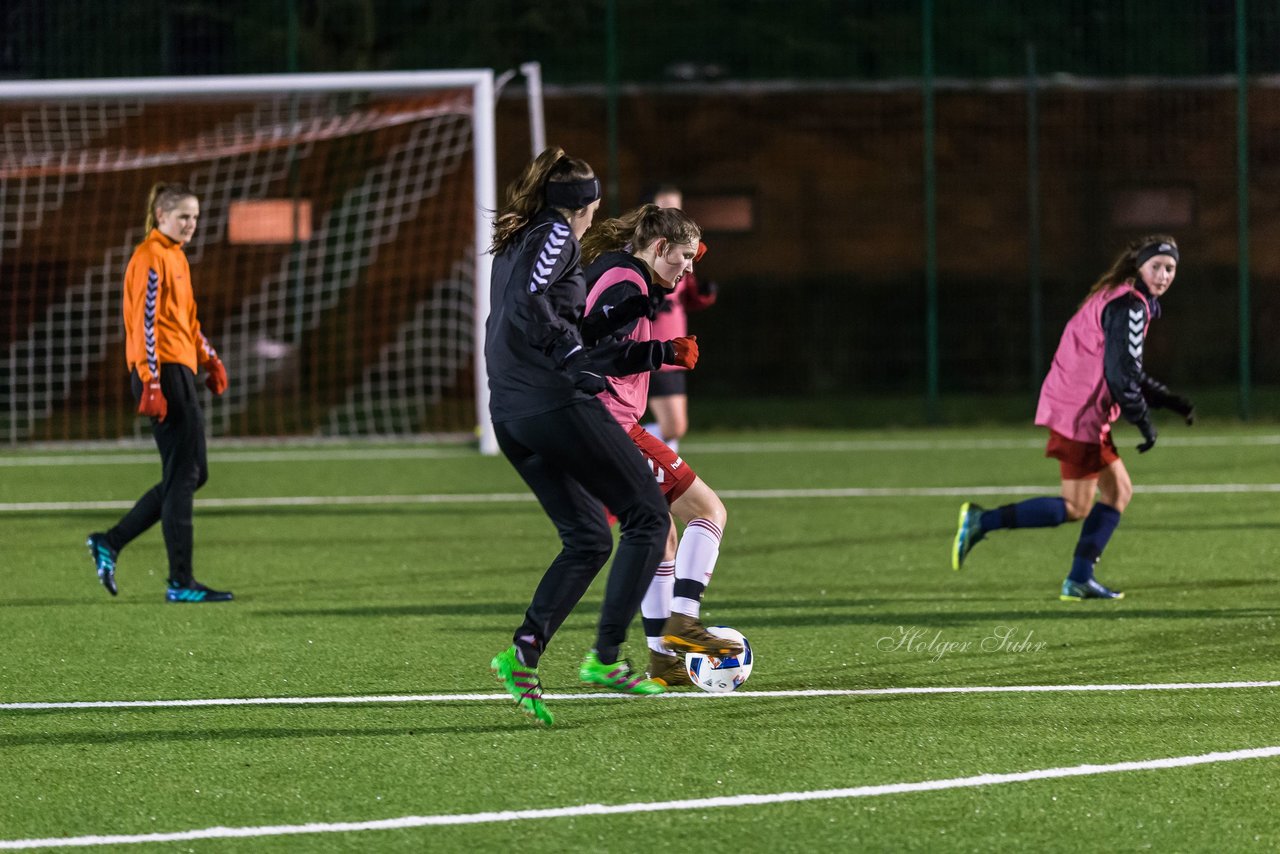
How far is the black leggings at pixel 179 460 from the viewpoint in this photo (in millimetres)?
7934

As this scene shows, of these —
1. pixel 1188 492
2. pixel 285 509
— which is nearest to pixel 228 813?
pixel 285 509

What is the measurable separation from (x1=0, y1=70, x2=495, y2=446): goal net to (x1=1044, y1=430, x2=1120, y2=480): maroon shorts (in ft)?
30.0

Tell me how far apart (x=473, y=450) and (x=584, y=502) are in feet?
34.0

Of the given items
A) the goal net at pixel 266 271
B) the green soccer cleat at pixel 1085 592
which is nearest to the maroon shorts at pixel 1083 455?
the green soccer cleat at pixel 1085 592

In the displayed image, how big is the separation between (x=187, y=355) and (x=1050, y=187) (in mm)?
13132

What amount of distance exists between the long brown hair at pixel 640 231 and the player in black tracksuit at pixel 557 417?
1.26 feet

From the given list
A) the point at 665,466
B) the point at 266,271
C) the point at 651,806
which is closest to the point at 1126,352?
the point at 665,466

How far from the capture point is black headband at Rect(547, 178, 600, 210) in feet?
18.2

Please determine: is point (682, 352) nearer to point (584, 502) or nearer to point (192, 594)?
point (584, 502)

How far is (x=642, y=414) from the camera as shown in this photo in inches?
244

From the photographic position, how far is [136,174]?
18891mm

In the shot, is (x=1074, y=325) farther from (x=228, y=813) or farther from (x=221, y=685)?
(x=228, y=813)

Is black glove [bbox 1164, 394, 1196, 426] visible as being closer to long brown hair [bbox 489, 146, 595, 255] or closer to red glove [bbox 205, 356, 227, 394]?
long brown hair [bbox 489, 146, 595, 255]

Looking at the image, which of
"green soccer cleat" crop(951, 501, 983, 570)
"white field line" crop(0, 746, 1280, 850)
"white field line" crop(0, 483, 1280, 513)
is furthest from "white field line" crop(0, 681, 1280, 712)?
"white field line" crop(0, 483, 1280, 513)
